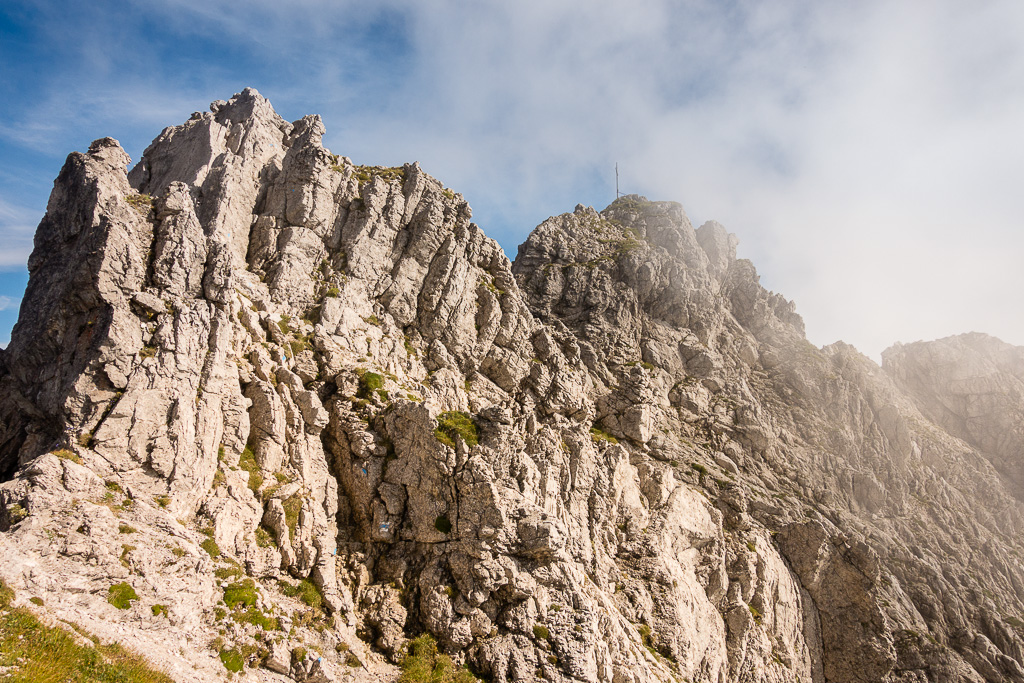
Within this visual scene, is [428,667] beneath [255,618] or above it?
beneath

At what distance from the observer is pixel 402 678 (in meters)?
25.8

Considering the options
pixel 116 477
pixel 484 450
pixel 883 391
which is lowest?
pixel 116 477

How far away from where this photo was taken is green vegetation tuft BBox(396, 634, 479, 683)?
85.4 feet

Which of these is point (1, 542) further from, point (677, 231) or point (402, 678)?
point (677, 231)

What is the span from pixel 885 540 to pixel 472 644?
36.5 metres

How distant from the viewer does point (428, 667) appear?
2656cm

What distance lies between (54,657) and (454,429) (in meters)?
20.1

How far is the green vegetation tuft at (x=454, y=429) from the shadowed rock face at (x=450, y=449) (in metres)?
0.23

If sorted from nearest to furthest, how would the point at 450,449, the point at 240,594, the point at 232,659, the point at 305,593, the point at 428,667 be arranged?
the point at 232,659 < the point at 240,594 < the point at 428,667 < the point at 305,593 < the point at 450,449

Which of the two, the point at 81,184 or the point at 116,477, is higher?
the point at 81,184

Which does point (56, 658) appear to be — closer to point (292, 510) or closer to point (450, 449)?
point (292, 510)

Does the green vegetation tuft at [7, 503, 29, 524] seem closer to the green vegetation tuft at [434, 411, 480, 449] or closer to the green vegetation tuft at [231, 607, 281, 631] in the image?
the green vegetation tuft at [231, 607, 281, 631]

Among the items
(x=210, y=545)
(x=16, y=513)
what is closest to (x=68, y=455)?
(x=16, y=513)

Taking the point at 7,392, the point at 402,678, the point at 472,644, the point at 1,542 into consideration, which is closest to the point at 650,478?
the point at 472,644
